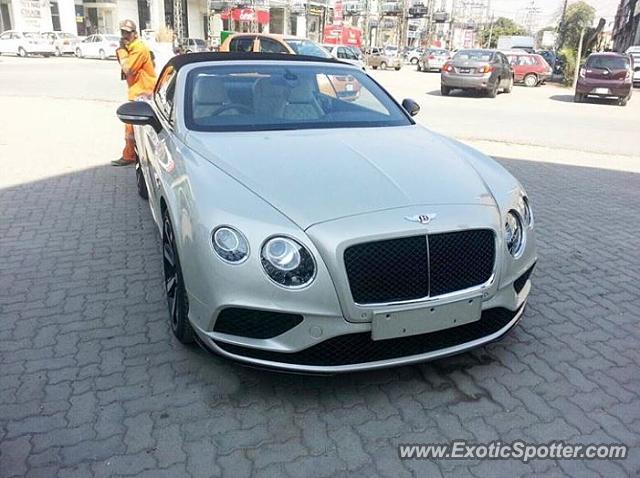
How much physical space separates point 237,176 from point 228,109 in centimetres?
114

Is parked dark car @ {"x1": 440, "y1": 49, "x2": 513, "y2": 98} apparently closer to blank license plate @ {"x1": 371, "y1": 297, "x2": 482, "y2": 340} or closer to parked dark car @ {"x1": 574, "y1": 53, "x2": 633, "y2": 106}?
parked dark car @ {"x1": 574, "y1": 53, "x2": 633, "y2": 106}

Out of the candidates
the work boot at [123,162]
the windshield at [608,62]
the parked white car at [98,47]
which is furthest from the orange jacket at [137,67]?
the parked white car at [98,47]

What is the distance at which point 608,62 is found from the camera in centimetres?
1825

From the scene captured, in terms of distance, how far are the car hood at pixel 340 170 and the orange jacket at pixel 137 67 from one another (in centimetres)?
415

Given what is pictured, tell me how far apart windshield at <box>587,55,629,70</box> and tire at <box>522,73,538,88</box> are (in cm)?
661

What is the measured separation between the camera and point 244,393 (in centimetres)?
272

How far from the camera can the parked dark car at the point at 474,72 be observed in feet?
58.3

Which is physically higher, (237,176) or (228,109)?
(228,109)

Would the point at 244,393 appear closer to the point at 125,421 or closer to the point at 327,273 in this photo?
A: the point at 125,421

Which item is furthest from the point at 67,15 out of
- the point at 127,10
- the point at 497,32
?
the point at 497,32

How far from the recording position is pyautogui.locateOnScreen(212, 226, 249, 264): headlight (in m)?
2.37

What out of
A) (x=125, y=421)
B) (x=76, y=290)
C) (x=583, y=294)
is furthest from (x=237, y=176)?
(x=583, y=294)

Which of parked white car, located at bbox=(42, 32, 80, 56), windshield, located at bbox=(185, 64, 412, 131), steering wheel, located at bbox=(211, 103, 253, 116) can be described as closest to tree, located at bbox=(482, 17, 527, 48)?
parked white car, located at bbox=(42, 32, 80, 56)

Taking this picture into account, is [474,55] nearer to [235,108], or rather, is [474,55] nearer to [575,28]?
[235,108]
